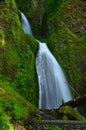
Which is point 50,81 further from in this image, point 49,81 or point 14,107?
point 14,107

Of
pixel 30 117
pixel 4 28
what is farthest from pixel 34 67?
pixel 30 117

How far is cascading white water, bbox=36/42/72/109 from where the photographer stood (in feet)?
59.5

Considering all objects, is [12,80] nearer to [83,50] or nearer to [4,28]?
[4,28]

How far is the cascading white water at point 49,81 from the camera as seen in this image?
18.1 meters

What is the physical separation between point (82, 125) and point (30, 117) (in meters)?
1.89

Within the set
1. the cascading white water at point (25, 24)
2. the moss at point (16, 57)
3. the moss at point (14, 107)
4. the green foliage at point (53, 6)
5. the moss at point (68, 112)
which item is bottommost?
the moss at point (68, 112)

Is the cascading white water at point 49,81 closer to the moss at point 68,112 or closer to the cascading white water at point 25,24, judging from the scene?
the cascading white water at point 25,24

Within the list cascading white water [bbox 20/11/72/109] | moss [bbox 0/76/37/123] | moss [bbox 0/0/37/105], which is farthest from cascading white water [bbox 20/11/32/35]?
moss [bbox 0/76/37/123]

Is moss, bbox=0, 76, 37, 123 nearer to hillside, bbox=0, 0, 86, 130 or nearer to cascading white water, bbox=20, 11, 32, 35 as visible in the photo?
hillside, bbox=0, 0, 86, 130

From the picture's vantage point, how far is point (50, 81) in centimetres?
1892

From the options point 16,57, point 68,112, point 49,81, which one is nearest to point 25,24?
point 49,81

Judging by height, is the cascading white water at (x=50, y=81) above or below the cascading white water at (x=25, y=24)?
below

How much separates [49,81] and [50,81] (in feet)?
0.17

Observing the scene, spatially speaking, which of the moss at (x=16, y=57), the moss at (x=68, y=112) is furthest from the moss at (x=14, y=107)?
the moss at (x=16, y=57)
